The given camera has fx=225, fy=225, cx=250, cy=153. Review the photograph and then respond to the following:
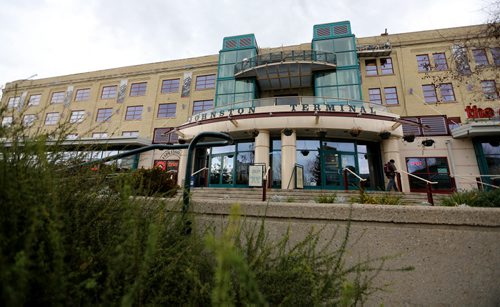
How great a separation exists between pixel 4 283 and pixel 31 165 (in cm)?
130

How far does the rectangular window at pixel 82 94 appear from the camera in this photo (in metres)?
27.4

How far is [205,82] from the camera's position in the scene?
948 inches

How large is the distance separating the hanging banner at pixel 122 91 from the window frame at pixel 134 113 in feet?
6.28

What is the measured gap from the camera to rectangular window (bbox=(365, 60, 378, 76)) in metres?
20.9

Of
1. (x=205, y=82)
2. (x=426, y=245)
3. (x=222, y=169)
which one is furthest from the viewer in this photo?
(x=205, y=82)

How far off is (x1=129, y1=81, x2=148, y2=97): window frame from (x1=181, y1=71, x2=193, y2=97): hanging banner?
4809mm

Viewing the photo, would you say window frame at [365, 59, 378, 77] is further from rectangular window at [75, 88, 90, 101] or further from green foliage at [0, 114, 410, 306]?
rectangular window at [75, 88, 90, 101]

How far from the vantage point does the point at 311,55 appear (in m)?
19.0

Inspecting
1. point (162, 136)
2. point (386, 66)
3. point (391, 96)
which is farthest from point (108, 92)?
point (391, 96)

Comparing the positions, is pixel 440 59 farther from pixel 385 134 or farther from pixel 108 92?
pixel 108 92

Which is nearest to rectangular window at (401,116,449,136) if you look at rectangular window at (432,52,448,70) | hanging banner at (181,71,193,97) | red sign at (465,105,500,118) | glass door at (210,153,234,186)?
red sign at (465,105,500,118)

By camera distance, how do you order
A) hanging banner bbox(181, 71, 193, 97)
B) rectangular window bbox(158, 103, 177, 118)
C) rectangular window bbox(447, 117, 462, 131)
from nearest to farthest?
rectangular window bbox(447, 117, 462, 131) < rectangular window bbox(158, 103, 177, 118) < hanging banner bbox(181, 71, 193, 97)

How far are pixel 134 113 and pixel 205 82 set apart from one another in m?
8.48

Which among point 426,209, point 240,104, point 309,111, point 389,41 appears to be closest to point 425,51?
point 389,41
